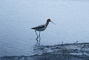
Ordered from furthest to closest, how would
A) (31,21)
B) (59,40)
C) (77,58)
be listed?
(31,21), (59,40), (77,58)

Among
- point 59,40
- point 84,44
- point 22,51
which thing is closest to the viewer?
point 22,51

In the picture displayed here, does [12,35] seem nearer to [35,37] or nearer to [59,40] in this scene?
[35,37]

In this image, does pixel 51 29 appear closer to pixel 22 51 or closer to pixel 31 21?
pixel 31 21

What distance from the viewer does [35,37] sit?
11070mm

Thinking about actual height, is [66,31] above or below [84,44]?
above

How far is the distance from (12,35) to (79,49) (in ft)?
11.7

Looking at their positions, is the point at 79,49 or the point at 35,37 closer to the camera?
the point at 79,49

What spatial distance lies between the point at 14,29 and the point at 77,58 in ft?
18.5

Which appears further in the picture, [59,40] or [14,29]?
[14,29]

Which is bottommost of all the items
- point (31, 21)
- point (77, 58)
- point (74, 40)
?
point (77, 58)

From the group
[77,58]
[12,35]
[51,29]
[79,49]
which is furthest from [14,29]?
[77,58]

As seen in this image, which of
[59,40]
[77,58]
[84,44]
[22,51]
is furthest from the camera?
[59,40]

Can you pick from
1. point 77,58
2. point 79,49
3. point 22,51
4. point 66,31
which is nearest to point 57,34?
point 66,31

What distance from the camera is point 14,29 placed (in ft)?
39.3
